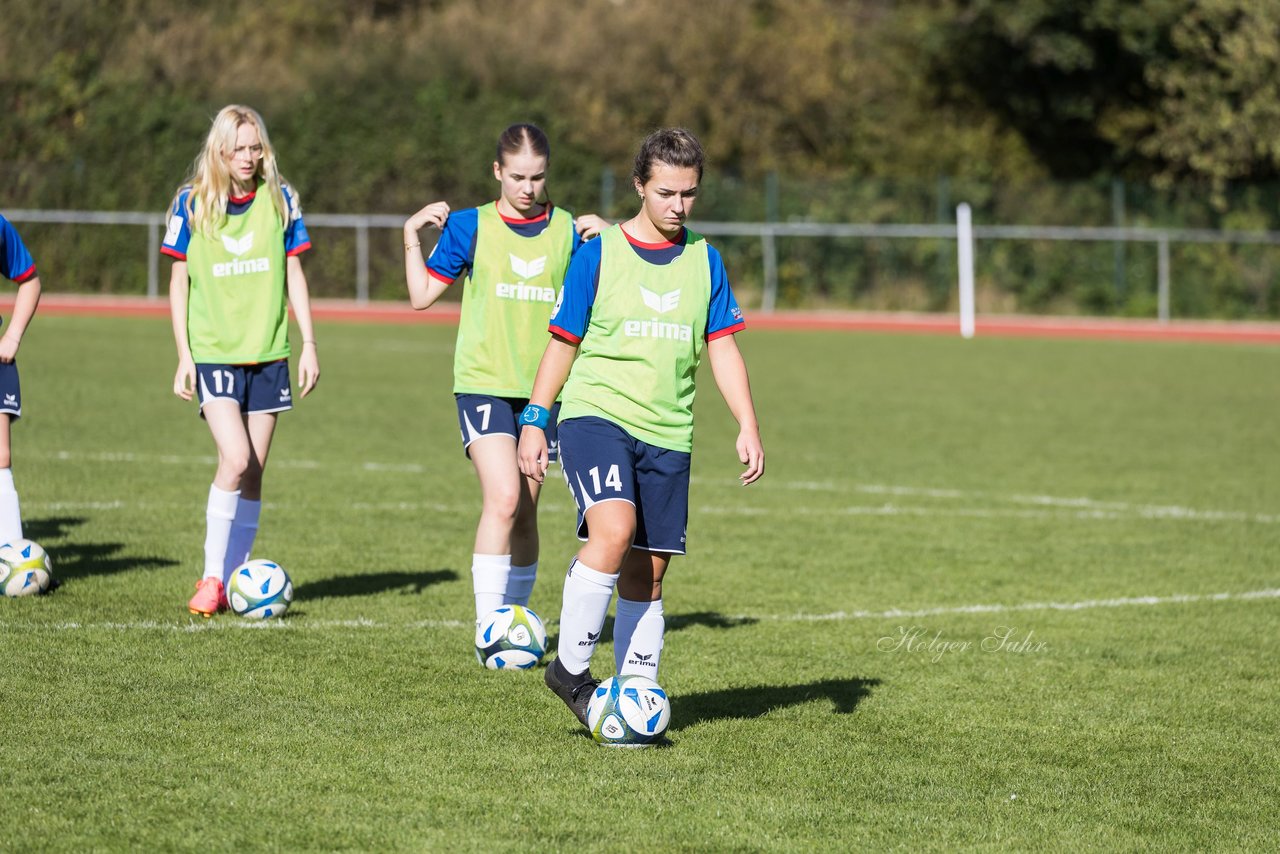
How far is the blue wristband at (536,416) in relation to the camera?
516 cm

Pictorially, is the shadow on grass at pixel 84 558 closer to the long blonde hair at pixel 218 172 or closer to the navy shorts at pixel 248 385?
the navy shorts at pixel 248 385

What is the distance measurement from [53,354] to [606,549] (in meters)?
16.2

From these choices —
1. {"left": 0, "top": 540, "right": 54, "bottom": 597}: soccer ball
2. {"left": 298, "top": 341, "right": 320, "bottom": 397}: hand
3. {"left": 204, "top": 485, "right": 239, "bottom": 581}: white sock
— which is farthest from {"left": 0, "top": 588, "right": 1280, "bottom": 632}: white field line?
{"left": 298, "top": 341, "right": 320, "bottom": 397}: hand

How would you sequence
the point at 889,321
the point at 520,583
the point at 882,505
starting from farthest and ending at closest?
the point at 889,321 → the point at 882,505 → the point at 520,583

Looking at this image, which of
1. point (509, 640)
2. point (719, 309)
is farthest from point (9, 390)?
point (719, 309)

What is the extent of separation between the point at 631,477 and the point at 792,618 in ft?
8.42

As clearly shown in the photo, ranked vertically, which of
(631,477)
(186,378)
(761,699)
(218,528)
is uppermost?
(186,378)

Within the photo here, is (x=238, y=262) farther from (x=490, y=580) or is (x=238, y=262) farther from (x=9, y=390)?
(x=490, y=580)

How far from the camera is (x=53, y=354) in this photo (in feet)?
65.0

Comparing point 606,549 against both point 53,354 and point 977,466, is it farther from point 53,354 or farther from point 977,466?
point 53,354

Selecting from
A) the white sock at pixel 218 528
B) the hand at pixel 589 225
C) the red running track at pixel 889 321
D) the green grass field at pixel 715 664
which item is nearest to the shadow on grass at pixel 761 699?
the green grass field at pixel 715 664

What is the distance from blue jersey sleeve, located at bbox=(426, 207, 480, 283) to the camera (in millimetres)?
6523

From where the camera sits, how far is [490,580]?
6.49 meters

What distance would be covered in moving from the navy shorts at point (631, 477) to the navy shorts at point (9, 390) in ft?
11.2
